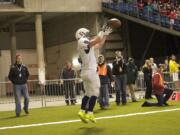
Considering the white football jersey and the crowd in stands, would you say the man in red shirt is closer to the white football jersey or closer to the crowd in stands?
the white football jersey

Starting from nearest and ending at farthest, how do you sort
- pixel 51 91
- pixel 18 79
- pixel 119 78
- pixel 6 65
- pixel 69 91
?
1. pixel 18 79
2. pixel 119 78
3. pixel 69 91
4. pixel 51 91
5. pixel 6 65

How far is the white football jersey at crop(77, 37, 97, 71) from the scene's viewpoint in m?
9.68

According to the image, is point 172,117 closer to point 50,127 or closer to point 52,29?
point 50,127

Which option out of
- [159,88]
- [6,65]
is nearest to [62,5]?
[6,65]

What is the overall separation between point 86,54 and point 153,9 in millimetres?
21476

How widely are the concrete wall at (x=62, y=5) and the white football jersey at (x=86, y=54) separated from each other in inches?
Result: 887

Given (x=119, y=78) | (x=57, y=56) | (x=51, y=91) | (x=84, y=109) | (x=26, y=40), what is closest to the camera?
(x=84, y=109)

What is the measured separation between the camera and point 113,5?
32.5 meters

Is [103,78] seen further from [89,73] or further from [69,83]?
[89,73]

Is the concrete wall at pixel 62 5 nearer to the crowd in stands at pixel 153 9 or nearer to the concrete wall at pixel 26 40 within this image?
the crowd in stands at pixel 153 9

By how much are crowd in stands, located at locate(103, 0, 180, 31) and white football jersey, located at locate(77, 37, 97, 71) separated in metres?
19.3

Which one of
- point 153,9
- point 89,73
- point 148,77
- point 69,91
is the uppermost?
point 153,9

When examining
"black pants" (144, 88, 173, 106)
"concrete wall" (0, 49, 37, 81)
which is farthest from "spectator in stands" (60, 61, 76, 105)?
"concrete wall" (0, 49, 37, 81)

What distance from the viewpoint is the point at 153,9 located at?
1203 inches
